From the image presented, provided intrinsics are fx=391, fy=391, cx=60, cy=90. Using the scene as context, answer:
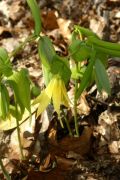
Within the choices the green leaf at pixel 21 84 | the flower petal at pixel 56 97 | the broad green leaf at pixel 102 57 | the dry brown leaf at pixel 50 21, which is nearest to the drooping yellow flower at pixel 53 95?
the flower petal at pixel 56 97

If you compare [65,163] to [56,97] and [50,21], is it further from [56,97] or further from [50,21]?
[50,21]

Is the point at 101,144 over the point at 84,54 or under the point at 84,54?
under

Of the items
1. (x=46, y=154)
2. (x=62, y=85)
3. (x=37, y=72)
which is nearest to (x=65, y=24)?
(x=37, y=72)

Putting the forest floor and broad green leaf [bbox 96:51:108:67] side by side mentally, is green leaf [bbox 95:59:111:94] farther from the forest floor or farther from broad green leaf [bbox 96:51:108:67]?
the forest floor

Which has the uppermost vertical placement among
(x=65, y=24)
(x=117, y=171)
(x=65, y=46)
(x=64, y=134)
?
(x=65, y=24)

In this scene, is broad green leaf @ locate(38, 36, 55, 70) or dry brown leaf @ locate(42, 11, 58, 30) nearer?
broad green leaf @ locate(38, 36, 55, 70)

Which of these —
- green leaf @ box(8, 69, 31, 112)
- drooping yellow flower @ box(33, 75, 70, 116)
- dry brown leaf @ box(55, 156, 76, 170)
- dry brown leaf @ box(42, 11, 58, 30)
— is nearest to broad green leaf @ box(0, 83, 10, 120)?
green leaf @ box(8, 69, 31, 112)

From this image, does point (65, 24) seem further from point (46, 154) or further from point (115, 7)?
point (46, 154)

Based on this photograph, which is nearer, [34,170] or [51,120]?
[34,170]

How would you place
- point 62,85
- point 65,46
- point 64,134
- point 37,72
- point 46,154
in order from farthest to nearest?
point 65,46 → point 37,72 → point 64,134 → point 46,154 → point 62,85

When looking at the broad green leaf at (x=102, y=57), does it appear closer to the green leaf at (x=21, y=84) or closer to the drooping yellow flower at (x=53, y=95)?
the drooping yellow flower at (x=53, y=95)

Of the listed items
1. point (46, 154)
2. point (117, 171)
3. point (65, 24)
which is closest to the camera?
point (117, 171)
